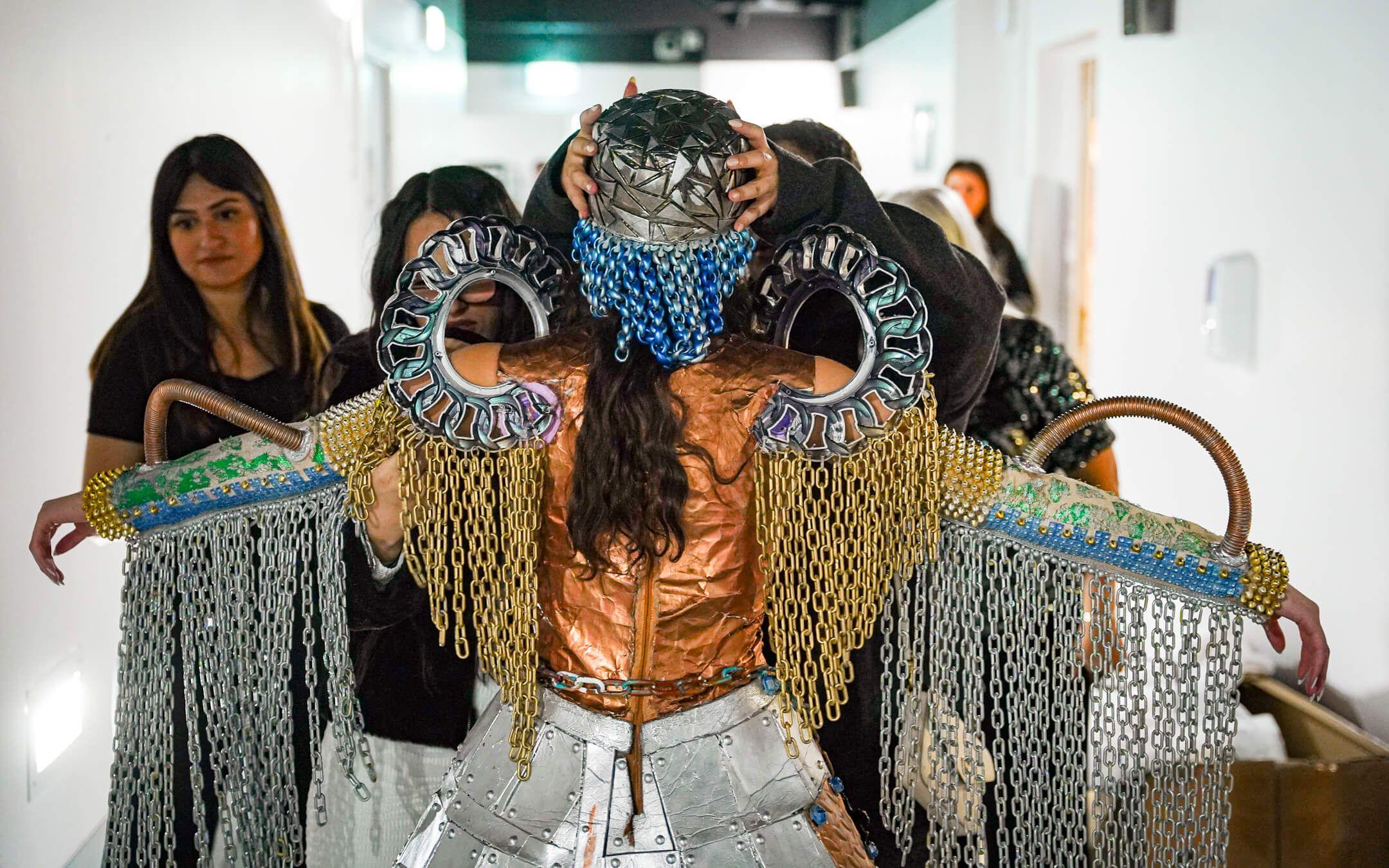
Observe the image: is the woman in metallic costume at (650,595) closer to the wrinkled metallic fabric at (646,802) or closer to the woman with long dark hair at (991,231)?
the wrinkled metallic fabric at (646,802)

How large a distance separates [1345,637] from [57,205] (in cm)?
244

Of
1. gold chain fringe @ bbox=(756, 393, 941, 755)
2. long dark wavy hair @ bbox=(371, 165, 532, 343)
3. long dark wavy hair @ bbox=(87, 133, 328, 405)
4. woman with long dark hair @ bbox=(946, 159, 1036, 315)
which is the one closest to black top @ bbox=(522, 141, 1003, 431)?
gold chain fringe @ bbox=(756, 393, 941, 755)

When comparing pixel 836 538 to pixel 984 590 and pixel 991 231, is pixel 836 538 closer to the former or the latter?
pixel 984 590

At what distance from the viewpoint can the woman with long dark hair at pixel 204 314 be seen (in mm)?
1982

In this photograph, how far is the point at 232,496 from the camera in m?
1.57

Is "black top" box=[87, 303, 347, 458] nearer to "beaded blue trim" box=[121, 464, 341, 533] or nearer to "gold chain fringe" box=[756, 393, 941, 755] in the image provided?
"beaded blue trim" box=[121, 464, 341, 533]

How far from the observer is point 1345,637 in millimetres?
2400

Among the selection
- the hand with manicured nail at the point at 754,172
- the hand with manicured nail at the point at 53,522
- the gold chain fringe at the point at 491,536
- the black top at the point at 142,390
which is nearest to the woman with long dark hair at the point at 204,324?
the black top at the point at 142,390

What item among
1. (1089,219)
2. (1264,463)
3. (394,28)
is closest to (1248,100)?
(1264,463)

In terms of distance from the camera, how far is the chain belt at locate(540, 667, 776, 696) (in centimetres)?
144

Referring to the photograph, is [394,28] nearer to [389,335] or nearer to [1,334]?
[1,334]

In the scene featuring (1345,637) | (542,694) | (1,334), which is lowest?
(1345,637)

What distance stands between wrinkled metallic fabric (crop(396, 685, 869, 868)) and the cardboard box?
1.14 m

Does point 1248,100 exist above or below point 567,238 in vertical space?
above
